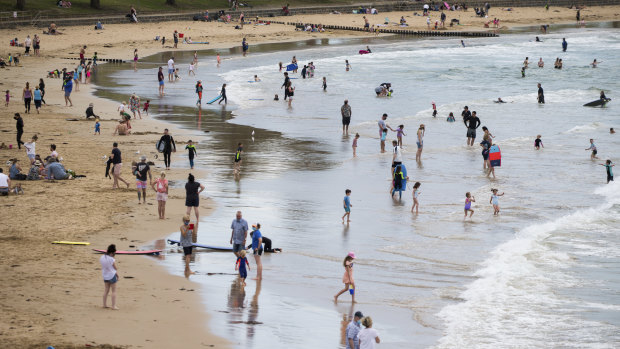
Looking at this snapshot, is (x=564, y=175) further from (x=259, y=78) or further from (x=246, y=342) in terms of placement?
(x=259, y=78)

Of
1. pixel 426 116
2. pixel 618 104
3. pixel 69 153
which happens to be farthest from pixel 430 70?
pixel 69 153

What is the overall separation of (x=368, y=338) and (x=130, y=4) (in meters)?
76.0

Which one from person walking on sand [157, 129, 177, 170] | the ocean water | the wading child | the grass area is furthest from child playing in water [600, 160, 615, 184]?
the grass area

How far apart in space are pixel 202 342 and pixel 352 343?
8.15 feet

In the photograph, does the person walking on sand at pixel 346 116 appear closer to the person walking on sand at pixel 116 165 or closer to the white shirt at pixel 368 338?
the person walking on sand at pixel 116 165

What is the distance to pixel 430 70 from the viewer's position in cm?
6284

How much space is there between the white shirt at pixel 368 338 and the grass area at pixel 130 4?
213ft

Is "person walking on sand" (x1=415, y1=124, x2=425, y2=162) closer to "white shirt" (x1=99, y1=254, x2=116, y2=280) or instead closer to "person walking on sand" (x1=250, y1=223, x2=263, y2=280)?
"person walking on sand" (x1=250, y1=223, x2=263, y2=280)

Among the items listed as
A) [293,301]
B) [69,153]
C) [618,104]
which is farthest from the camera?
[618,104]

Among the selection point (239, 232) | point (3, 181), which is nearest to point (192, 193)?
point (239, 232)

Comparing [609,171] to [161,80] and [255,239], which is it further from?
[161,80]

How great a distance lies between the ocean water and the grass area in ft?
84.6

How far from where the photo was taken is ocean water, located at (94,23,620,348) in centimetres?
1560

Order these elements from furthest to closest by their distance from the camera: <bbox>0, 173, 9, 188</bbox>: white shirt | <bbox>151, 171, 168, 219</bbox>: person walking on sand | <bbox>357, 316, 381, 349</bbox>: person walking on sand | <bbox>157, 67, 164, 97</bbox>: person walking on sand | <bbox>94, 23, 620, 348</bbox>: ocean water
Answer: <bbox>157, 67, 164, 97</bbox>: person walking on sand < <bbox>0, 173, 9, 188</bbox>: white shirt < <bbox>151, 171, 168, 219</bbox>: person walking on sand < <bbox>94, 23, 620, 348</bbox>: ocean water < <bbox>357, 316, 381, 349</bbox>: person walking on sand
